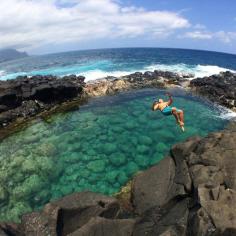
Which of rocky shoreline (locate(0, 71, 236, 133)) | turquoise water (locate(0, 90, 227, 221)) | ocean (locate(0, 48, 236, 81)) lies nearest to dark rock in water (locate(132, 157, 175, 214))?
turquoise water (locate(0, 90, 227, 221))

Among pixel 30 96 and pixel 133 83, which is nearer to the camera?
pixel 30 96

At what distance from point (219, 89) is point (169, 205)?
2805cm

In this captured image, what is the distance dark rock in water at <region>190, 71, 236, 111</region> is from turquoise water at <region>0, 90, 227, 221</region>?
287 cm

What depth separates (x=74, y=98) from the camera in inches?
1457

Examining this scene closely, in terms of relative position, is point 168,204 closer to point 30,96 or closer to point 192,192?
point 192,192

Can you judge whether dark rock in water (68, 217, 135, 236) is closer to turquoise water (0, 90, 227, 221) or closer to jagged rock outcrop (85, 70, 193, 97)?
turquoise water (0, 90, 227, 221)

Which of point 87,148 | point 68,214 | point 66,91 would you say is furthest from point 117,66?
point 68,214

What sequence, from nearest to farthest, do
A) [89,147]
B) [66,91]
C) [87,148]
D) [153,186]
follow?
[153,186]
[87,148]
[89,147]
[66,91]

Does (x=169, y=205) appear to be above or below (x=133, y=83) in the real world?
below

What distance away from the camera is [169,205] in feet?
46.1

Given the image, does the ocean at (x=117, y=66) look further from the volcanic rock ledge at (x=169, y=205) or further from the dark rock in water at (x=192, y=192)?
the volcanic rock ledge at (x=169, y=205)

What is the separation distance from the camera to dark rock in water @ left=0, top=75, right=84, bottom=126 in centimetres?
3216

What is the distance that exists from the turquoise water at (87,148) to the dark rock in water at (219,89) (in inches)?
113

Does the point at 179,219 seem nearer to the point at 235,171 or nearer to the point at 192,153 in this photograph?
the point at 235,171
